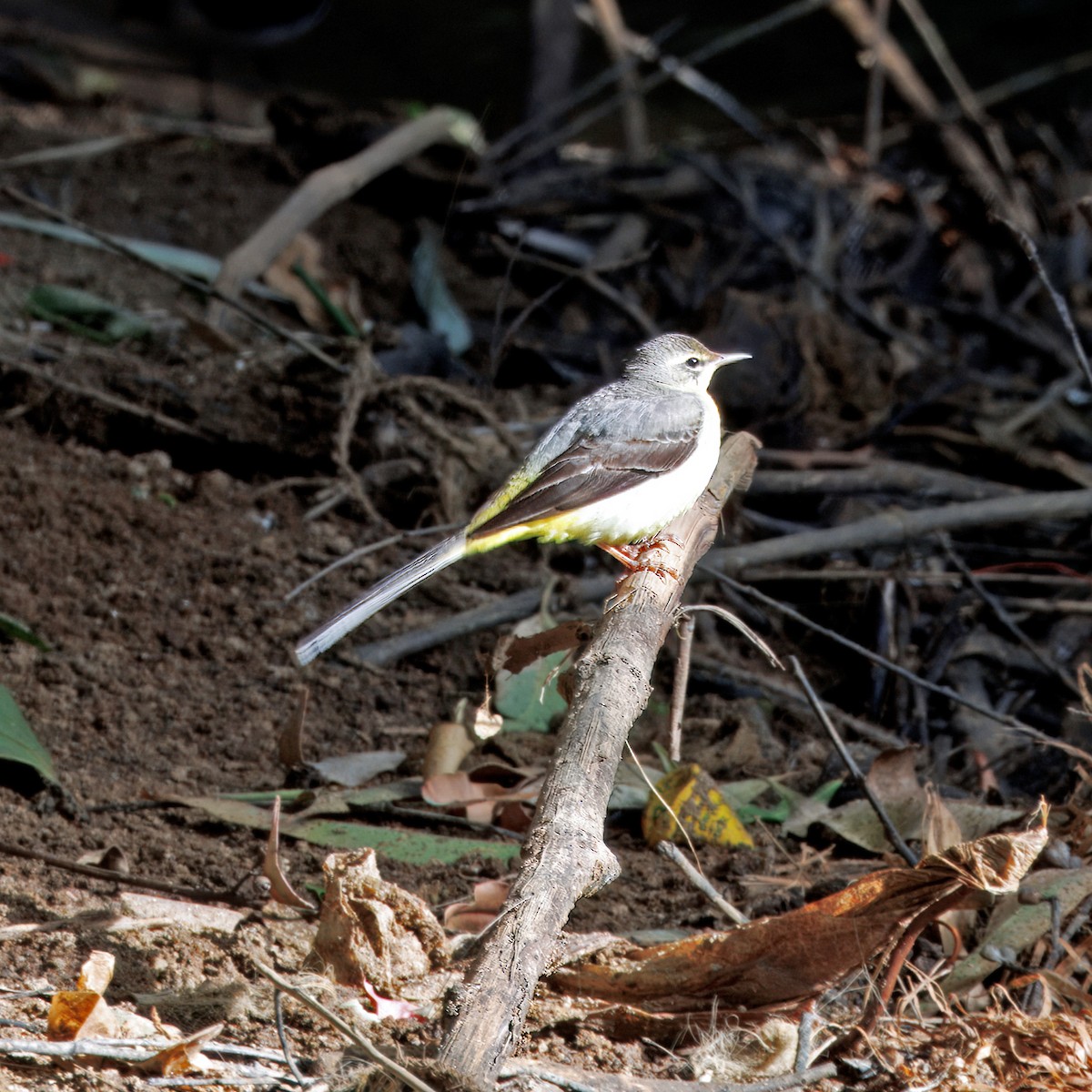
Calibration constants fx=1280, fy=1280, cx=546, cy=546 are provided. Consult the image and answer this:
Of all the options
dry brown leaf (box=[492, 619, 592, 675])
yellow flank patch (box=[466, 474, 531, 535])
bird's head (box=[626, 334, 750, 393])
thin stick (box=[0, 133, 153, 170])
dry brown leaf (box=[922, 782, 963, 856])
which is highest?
bird's head (box=[626, 334, 750, 393])

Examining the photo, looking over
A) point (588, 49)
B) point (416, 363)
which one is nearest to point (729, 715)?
point (416, 363)

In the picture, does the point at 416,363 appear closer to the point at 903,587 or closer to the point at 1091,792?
the point at 903,587

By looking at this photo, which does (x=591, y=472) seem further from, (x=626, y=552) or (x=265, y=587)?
(x=265, y=587)

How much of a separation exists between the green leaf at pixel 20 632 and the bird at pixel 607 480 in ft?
3.72

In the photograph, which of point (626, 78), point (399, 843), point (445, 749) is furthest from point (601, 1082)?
point (626, 78)

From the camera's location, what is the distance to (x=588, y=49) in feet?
45.0

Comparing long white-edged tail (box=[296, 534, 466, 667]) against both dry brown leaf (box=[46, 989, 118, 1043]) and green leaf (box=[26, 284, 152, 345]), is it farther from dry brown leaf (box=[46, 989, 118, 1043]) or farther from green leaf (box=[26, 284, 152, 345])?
green leaf (box=[26, 284, 152, 345])

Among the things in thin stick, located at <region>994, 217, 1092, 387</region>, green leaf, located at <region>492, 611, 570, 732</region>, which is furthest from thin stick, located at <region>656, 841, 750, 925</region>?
thin stick, located at <region>994, 217, 1092, 387</region>

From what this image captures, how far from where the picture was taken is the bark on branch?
A: 6.66 feet

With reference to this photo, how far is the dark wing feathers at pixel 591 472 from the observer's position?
3791mm

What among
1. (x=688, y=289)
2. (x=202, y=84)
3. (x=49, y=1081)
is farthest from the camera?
(x=202, y=84)

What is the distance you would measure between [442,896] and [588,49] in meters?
12.1

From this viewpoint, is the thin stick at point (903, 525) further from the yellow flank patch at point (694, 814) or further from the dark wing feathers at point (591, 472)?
the yellow flank patch at point (694, 814)

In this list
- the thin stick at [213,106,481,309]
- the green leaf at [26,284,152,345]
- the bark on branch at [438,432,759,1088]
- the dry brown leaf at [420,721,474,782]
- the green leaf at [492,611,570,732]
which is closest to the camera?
the bark on branch at [438,432,759,1088]
